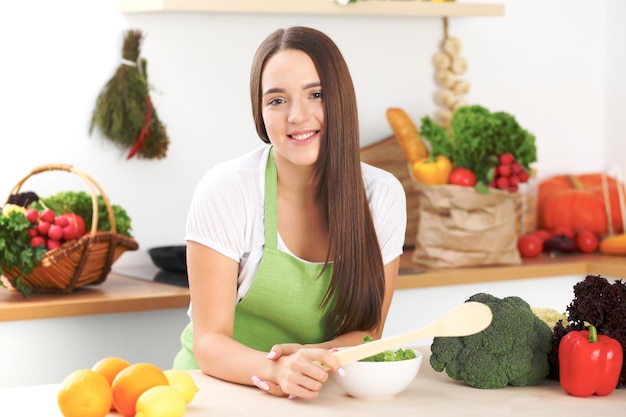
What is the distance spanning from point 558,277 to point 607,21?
1200mm

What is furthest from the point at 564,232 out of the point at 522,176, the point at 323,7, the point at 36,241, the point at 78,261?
the point at 36,241

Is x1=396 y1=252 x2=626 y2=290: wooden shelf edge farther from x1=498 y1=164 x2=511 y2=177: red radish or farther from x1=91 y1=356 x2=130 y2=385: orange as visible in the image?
x1=91 y1=356 x2=130 y2=385: orange

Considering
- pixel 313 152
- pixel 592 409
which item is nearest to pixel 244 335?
pixel 313 152

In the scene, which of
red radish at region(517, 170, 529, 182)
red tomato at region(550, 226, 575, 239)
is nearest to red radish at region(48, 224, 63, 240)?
red radish at region(517, 170, 529, 182)

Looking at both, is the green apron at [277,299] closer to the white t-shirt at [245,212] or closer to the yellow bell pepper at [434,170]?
the white t-shirt at [245,212]

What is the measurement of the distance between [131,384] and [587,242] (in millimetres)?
2530

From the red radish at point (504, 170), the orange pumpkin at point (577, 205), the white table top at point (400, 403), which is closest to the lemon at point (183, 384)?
the white table top at point (400, 403)

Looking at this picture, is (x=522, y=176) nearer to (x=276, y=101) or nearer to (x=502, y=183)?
(x=502, y=183)

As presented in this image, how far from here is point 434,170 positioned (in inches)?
134

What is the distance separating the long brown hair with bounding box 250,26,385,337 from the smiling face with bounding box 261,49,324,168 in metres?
0.02

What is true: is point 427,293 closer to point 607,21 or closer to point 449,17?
point 449,17

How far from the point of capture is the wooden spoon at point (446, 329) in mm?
1571

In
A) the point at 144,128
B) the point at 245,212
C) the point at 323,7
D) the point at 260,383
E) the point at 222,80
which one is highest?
the point at 323,7

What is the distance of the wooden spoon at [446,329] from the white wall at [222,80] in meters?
1.85
